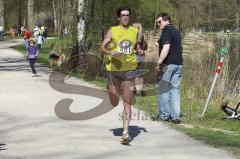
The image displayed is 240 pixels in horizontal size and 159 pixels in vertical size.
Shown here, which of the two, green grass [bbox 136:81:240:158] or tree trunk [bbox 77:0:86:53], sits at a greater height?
tree trunk [bbox 77:0:86:53]

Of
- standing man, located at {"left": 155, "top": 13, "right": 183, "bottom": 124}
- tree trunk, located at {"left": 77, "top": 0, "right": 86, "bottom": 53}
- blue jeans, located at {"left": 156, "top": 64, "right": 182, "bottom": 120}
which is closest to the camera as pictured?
standing man, located at {"left": 155, "top": 13, "right": 183, "bottom": 124}

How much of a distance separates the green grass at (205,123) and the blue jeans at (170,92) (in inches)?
12.9

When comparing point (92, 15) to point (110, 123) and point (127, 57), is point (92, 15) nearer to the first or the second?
point (110, 123)

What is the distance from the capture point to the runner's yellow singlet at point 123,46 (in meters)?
7.88

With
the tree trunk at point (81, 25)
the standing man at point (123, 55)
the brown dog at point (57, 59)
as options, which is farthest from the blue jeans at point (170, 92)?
the brown dog at point (57, 59)

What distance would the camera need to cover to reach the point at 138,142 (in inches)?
310

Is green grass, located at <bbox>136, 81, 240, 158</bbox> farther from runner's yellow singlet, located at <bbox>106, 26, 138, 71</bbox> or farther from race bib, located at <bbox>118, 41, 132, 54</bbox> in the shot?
race bib, located at <bbox>118, 41, 132, 54</bbox>

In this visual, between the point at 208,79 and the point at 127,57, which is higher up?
the point at 127,57

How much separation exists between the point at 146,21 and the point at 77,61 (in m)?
6.67

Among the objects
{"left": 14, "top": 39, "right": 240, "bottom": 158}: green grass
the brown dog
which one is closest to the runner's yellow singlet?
{"left": 14, "top": 39, "right": 240, "bottom": 158}: green grass

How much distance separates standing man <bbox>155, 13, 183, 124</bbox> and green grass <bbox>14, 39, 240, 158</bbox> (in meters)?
0.38

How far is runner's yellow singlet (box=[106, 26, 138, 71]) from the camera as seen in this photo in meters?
7.88

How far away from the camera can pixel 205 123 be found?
10242mm

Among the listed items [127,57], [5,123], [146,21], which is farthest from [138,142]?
[146,21]
